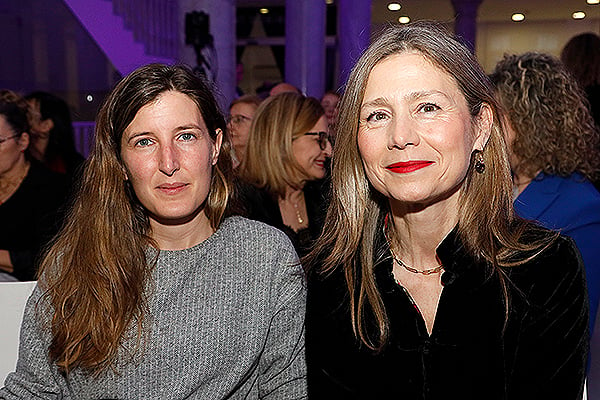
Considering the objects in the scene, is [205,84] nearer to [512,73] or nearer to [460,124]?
[460,124]

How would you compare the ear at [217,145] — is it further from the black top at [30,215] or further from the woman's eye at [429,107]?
the black top at [30,215]

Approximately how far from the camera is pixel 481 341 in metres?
1.53

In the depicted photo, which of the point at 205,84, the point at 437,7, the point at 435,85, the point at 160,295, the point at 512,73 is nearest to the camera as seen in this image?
the point at 435,85

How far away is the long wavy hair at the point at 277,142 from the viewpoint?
335 cm

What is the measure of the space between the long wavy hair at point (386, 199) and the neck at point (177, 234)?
339 mm

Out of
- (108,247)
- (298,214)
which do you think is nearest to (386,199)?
(108,247)

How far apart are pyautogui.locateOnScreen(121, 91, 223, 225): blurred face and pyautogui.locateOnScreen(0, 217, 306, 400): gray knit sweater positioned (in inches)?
6.0

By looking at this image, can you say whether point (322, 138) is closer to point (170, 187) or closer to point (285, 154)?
point (285, 154)

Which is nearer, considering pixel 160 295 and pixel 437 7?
pixel 160 295

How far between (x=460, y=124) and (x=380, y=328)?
493 millimetres

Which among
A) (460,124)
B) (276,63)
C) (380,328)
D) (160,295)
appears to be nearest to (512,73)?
(460,124)

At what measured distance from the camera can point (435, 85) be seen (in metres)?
1.48

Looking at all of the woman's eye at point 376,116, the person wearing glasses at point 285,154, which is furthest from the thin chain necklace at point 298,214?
the woman's eye at point 376,116

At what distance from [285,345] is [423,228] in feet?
1.58
